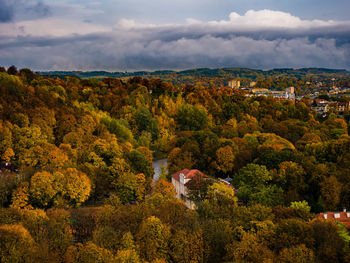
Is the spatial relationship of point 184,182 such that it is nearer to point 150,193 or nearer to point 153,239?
point 150,193

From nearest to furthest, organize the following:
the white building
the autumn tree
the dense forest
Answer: the dense forest → the autumn tree → the white building

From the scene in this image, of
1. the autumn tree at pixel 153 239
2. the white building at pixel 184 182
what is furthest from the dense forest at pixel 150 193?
the white building at pixel 184 182

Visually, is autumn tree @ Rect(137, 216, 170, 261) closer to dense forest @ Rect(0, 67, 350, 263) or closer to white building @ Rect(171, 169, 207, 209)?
dense forest @ Rect(0, 67, 350, 263)

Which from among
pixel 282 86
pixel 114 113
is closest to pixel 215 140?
pixel 114 113

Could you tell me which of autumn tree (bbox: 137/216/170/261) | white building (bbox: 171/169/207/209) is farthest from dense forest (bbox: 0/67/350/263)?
white building (bbox: 171/169/207/209)

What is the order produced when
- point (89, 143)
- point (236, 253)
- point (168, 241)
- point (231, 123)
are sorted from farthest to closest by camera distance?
point (231, 123) → point (89, 143) → point (168, 241) → point (236, 253)

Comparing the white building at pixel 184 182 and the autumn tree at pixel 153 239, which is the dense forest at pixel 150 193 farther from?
the white building at pixel 184 182

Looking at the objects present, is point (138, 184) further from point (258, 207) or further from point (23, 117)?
point (23, 117)

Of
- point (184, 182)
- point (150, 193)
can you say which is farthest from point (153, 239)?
point (150, 193)
